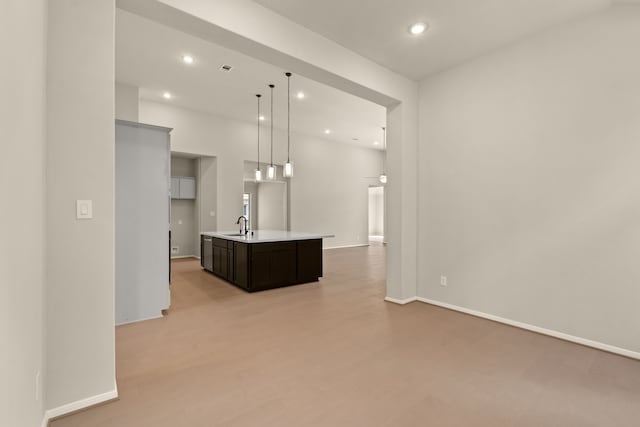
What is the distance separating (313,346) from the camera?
285cm

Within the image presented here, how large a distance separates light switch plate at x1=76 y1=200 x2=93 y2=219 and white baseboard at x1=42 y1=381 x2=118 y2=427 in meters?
1.13

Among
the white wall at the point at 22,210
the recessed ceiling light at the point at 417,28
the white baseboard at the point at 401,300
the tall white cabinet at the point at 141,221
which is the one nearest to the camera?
the white wall at the point at 22,210

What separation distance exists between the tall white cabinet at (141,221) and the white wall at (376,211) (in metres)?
12.5

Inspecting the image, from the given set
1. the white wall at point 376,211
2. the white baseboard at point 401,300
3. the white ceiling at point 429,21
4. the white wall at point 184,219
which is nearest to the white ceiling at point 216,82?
the white wall at point 184,219

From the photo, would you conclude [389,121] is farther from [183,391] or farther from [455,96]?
[183,391]

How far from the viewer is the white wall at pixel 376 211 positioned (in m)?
15.3

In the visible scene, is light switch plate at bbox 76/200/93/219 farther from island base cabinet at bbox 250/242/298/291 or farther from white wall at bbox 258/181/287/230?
white wall at bbox 258/181/287/230

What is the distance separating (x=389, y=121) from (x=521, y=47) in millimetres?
1633

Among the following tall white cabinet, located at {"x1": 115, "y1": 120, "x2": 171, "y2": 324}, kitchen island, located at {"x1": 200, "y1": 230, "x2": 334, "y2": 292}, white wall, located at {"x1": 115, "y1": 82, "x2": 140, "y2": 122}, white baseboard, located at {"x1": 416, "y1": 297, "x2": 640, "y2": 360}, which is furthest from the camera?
white wall, located at {"x1": 115, "y1": 82, "x2": 140, "y2": 122}

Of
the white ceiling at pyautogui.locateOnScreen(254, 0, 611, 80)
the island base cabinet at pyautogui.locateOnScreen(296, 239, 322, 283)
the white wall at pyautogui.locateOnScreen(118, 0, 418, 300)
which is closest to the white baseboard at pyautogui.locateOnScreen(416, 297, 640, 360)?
the white wall at pyautogui.locateOnScreen(118, 0, 418, 300)

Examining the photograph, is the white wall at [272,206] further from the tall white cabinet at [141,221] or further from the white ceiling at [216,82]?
the tall white cabinet at [141,221]

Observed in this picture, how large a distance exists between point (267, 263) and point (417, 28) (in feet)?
12.1

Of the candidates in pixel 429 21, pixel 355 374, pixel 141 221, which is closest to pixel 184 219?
pixel 141 221

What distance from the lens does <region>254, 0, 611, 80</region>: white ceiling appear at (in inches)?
110
